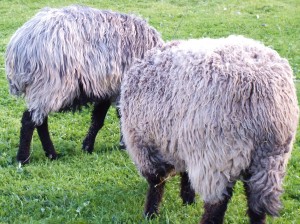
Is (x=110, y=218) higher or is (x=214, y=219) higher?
(x=214, y=219)

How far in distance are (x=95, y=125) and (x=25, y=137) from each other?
0.84 m

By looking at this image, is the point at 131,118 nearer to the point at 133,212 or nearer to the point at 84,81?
the point at 133,212

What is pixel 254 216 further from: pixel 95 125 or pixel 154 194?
pixel 95 125

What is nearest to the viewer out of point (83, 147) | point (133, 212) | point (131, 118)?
point (131, 118)

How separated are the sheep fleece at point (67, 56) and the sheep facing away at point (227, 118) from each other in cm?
146

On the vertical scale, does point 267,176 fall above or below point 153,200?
above

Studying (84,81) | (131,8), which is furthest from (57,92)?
(131,8)

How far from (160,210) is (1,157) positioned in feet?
6.52

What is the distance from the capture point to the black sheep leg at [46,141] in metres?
5.64

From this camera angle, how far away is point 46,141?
5.69 metres

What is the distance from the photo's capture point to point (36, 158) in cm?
574

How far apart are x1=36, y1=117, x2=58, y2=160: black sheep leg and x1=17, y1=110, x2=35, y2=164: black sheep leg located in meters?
0.14

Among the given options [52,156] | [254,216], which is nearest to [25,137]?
[52,156]

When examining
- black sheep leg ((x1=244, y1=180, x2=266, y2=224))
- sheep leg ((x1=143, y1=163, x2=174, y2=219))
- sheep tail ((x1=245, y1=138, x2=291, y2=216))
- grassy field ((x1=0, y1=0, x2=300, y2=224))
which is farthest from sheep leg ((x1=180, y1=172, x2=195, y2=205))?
sheep tail ((x1=245, y1=138, x2=291, y2=216))
